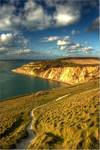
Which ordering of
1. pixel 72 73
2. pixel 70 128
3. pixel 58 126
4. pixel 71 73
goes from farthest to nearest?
pixel 71 73 < pixel 72 73 < pixel 58 126 < pixel 70 128

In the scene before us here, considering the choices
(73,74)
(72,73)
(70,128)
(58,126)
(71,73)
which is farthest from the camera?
(71,73)

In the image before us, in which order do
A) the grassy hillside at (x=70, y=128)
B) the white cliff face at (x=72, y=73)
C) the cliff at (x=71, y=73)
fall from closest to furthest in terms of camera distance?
the grassy hillside at (x=70, y=128)
the white cliff face at (x=72, y=73)
the cliff at (x=71, y=73)

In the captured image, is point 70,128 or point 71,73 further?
point 71,73

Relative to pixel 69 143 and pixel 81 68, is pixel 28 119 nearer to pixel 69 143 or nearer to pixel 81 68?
pixel 69 143

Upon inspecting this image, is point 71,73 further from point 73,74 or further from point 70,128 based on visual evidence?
point 70,128

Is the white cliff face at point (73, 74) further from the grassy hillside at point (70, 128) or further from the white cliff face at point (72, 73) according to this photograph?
the grassy hillside at point (70, 128)

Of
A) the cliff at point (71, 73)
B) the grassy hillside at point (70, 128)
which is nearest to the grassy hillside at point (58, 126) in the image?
the grassy hillside at point (70, 128)

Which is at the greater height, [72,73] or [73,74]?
[72,73]

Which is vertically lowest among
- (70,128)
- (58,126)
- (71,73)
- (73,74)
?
(73,74)

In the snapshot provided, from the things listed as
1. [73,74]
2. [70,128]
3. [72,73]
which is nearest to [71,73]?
[72,73]

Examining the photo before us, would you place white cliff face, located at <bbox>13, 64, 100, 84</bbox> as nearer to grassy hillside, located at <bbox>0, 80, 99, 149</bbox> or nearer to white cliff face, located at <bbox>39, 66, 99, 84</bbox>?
white cliff face, located at <bbox>39, 66, 99, 84</bbox>

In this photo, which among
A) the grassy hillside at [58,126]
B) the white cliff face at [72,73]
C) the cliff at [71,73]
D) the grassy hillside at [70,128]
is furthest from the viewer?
the cliff at [71,73]
